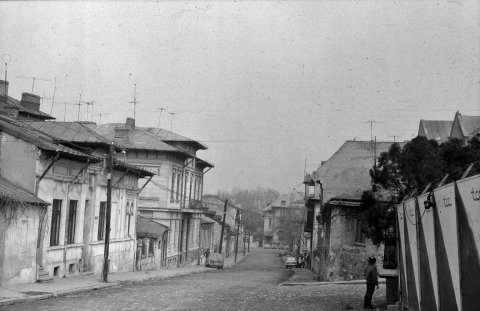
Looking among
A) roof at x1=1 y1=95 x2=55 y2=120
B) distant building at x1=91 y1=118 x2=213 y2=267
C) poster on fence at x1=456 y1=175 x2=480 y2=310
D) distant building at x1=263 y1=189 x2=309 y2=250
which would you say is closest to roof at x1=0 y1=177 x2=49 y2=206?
roof at x1=1 y1=95 x2=55 y2=120

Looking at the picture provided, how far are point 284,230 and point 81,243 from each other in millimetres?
93378

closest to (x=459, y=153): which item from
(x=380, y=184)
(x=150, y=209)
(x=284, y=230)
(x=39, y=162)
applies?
(x=380, y=184)

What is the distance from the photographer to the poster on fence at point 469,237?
7570mm

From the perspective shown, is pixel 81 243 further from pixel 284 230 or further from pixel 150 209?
pixel 284 230

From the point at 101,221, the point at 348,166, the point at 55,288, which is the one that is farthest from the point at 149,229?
the point at 55,288

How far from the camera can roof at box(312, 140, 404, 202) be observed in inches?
1953

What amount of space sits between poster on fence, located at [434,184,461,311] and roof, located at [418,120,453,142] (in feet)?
154

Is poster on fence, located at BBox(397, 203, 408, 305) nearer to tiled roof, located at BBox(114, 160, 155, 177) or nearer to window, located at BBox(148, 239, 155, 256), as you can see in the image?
tiled roof, located at BBox(114, 160, 155, 177)

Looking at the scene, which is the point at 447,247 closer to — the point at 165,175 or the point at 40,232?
the point at 40,232

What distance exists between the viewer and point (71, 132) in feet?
108

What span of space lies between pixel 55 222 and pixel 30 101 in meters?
16.3

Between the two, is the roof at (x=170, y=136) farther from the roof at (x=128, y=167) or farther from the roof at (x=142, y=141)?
the roof at (x=128, y=167)

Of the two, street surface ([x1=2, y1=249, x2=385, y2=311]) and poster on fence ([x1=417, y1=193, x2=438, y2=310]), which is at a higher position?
poster on fence ([x1=417, y1=193, x2=438, y2=310])

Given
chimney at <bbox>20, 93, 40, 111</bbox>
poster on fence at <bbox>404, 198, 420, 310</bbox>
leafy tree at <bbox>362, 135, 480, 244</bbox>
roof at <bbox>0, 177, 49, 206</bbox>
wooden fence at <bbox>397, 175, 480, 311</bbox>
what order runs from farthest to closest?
1. chimney at <bbox>20, 93, 40, 111</bbox>
2. roof at <bbox>0, 177, 49, 206</bbox>
3. leafy tree at <bbox>362, 135, 480, 244</bbox>
4. poster on fence at <bbox>404, 198, 420, 310</bbox>
5. wooden fence at <bbox>397, 175, 480, 311</bbox>
